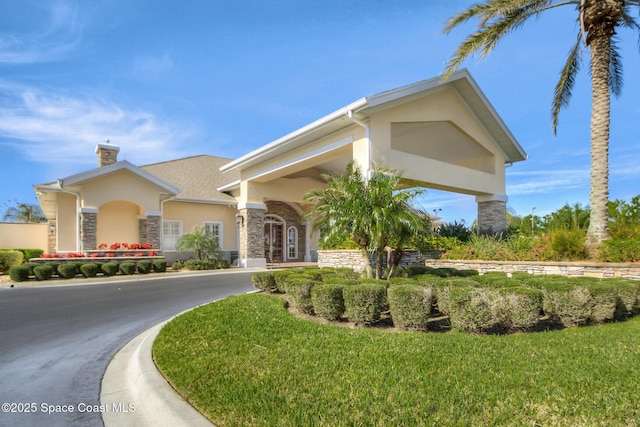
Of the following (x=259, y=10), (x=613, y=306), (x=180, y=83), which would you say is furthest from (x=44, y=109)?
(x=613, y=306)

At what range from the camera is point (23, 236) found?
23.5 metres

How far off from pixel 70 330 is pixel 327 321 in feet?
14.7

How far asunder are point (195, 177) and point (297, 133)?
11.3 meters

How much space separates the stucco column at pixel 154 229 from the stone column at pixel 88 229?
7.34ft

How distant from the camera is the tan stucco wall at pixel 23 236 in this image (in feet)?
75.6

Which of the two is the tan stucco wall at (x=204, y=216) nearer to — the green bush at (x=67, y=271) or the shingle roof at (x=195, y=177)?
the shingle roof at (x=195, y=177)

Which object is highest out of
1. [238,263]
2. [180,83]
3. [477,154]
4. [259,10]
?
[259,10]

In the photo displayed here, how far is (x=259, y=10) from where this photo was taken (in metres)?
9.80

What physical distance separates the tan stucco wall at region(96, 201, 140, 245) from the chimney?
232 cm

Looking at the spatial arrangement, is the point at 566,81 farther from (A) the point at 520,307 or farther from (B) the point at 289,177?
(B) the point at 289,177

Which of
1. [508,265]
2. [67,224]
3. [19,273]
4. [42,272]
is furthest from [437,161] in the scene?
[67,224]

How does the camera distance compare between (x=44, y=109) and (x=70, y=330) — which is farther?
(x=44, y=109)

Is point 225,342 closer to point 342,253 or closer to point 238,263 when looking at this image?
point 342,253

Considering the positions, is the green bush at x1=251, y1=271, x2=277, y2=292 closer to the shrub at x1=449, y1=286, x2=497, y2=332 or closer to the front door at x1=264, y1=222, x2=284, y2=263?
the shrub at x1=449, y1=286, x2=497, y2=332
